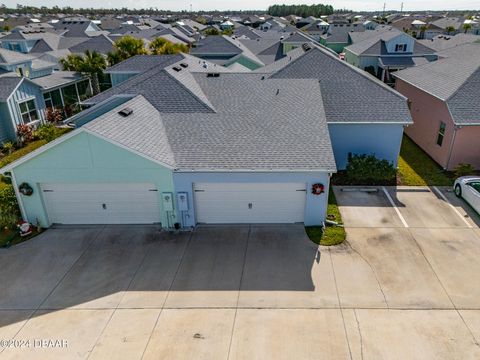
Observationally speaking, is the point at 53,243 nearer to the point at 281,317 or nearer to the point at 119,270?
the point at 119,270

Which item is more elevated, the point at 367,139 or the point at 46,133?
the point at 367,139

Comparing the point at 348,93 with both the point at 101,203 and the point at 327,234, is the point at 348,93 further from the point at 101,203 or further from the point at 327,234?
the point at 101,203

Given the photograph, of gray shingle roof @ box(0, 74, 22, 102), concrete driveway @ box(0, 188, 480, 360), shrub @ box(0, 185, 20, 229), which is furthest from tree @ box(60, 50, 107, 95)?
concrete driveway @ box(0, 188, 480, 360)

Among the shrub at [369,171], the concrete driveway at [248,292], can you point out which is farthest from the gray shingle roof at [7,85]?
the shrub at [369,171]

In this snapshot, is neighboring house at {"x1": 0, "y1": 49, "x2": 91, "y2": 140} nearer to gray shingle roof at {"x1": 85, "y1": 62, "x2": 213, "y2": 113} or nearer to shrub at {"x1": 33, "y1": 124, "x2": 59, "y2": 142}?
shrub at {"x1": 33, "y1": 124, "x2": 59, "y2": 142}

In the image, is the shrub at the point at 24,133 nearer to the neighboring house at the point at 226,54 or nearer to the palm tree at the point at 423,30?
the neighboring house at the point at 226,54

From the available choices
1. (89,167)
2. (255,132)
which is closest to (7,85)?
(89,167)

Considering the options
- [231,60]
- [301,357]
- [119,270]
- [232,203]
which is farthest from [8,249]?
[231,60]
